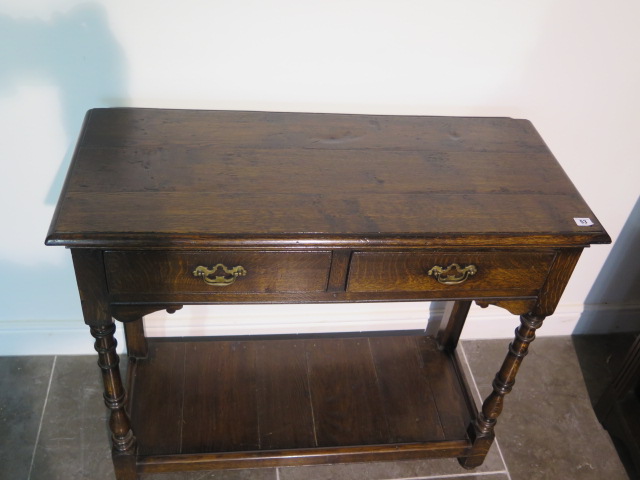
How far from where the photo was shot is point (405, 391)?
80.1 inches

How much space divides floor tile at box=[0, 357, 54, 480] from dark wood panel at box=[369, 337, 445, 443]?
3.49 ft

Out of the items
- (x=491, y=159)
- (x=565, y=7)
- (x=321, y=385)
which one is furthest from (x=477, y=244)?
(x=321, y=385)

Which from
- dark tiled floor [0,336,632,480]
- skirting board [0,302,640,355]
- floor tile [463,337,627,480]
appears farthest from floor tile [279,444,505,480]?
skirting board [0,302,640,355]

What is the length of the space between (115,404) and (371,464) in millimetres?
790

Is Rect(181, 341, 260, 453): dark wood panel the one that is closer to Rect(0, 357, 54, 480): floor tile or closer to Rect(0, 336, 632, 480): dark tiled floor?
Rect(0, 336, 632, 480): dark tiled floor

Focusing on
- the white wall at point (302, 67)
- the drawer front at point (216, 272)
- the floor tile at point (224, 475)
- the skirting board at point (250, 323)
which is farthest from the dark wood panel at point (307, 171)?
the floor tile at point (224, 475)

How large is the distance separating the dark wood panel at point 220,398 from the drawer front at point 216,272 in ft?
2.17

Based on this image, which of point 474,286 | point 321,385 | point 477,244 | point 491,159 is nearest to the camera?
point 477,244

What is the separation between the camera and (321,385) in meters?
2.03

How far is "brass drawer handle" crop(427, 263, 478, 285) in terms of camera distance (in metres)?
1.38

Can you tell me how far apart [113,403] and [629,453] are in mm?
1576

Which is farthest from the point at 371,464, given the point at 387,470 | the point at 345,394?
the point at 345,394

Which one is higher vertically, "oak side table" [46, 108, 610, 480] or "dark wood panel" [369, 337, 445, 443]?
"oak side table" [46, 108, 610, 480]

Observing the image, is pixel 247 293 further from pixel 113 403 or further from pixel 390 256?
pixel 113 403
